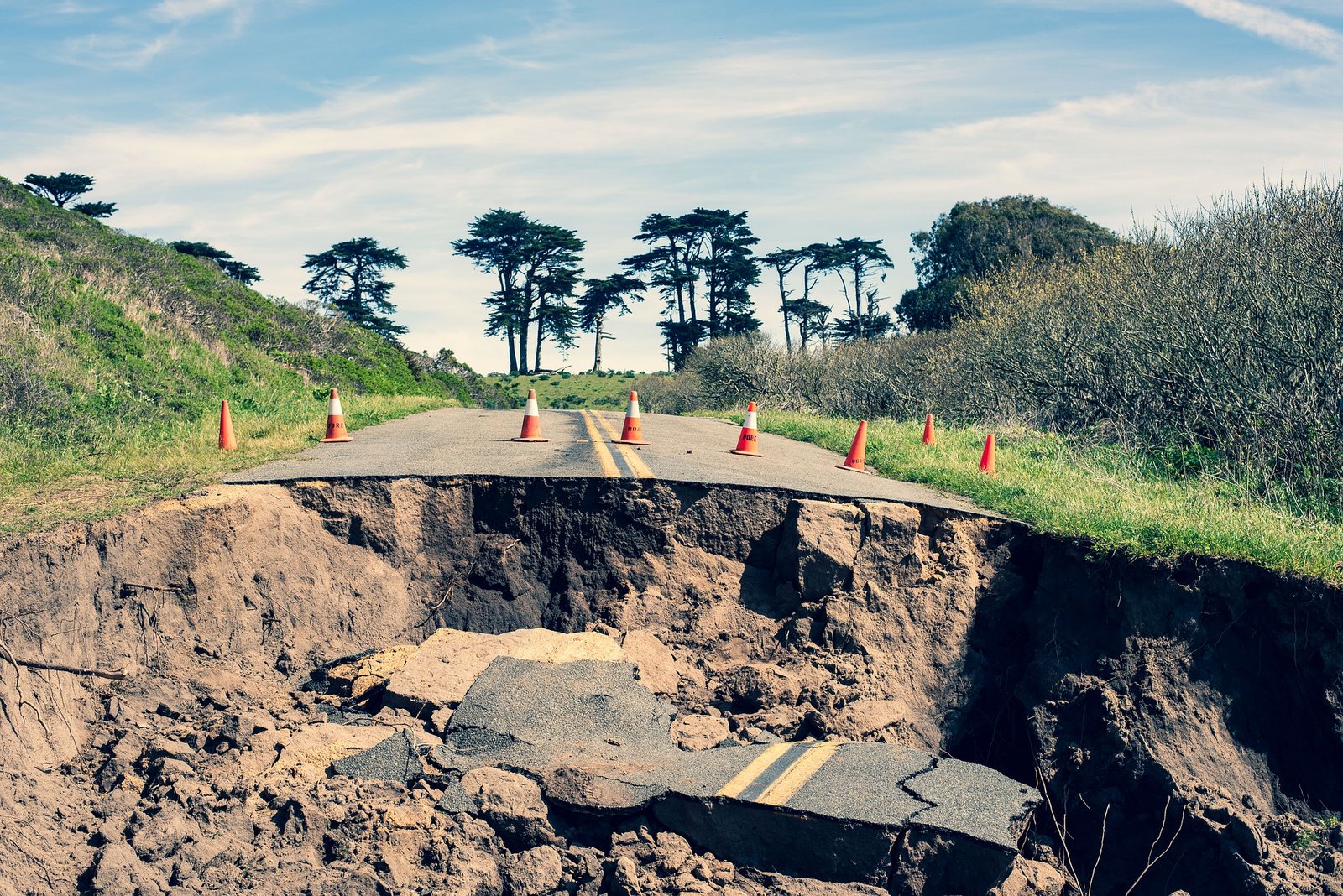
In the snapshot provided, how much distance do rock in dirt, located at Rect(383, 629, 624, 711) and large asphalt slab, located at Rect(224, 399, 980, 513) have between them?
1.88 m

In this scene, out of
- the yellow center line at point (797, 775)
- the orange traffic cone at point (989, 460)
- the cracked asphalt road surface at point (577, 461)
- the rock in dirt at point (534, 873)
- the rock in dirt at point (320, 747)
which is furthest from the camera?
the orange traffic cone at point (989, 460)

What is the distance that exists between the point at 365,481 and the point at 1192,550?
21.2 feet

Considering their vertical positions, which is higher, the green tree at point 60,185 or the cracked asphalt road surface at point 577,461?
the green tree at point 60,185


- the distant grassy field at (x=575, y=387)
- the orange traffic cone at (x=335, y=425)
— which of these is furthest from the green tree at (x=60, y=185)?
the orange traffic cone at (x=335, y=425)

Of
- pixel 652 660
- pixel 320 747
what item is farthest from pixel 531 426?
pixel 320 747

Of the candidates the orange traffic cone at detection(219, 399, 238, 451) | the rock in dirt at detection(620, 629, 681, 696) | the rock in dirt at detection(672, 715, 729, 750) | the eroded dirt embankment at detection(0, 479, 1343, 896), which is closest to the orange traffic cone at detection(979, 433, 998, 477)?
the eroded dirt embankment at detection(0, 479, 1343, 896)

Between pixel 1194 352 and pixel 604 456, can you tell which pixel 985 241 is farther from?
pixel 604 456

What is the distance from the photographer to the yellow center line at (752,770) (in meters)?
5.82

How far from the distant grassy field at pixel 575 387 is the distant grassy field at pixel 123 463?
32244 millimetres

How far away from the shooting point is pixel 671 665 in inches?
310

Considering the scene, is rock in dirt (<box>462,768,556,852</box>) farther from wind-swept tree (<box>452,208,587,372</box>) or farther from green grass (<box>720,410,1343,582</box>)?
wind-swept tree (<box>452,208,587,372</box>)

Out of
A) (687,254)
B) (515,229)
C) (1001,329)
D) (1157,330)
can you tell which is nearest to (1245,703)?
(1157,330)

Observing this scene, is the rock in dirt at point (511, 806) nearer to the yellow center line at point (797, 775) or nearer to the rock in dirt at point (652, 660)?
the yellow center line at point (797, 775)

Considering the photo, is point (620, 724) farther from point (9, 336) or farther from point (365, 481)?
point (9, 336)
